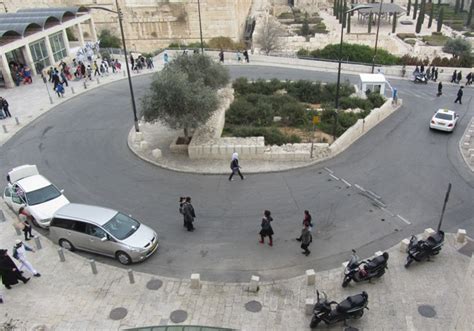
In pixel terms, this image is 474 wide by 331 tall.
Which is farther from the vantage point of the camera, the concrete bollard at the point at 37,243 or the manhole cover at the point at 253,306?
the concrete bollard at the point at 37,243

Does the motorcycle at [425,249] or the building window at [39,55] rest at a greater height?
the building window at [39,55]

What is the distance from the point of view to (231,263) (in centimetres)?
1265

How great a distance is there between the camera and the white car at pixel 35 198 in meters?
14.4

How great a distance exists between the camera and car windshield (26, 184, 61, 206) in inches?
583

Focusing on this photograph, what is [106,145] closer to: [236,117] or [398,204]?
[236,117]

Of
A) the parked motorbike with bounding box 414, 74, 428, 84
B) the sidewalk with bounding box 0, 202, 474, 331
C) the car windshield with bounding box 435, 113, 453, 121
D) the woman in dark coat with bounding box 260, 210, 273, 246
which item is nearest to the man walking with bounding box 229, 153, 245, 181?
the woman in dark coat with bounding box 260, 210, 273, 246

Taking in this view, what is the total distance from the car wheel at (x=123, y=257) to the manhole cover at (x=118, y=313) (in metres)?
1.84

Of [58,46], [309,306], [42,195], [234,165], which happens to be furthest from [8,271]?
[58,46]

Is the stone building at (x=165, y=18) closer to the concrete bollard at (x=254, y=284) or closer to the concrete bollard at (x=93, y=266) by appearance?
the concrete bollard at (x=93, y=266)

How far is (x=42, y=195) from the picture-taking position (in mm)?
15031

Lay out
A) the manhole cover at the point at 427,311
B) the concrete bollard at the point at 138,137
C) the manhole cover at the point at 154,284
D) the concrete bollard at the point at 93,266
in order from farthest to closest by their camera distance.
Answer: the concrete bollard at the point at 138,137 < the concrete bollard at the point at 93,266 < the manhole cover at the point at 154,284 < the manhole cover at the point at 427,311

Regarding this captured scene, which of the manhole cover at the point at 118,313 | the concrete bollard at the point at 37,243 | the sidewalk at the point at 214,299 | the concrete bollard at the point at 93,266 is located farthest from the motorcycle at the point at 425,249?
the concrete bollard at the point at 37,243

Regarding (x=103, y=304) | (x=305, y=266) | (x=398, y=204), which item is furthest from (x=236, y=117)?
(x=103, y=304)

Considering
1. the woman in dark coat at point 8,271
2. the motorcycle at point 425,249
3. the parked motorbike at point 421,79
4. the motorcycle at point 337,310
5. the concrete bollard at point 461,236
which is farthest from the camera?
the parked motorbike at point 421,79
